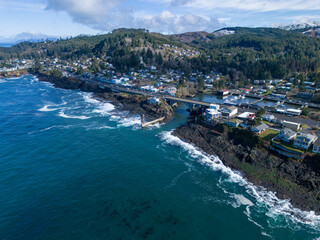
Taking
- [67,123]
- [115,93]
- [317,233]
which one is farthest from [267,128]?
[115,93]

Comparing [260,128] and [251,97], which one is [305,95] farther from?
[260,128]

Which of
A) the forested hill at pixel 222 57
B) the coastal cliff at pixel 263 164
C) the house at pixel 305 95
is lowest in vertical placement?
the coastal cliff at pixel 263 164

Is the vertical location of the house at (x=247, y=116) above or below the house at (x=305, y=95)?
below

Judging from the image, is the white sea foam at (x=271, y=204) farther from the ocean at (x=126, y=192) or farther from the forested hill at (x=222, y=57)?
the forested hill at (x=222, y=57)

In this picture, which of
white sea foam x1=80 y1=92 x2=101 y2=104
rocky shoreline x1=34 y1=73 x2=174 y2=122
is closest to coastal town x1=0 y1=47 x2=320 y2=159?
rocky shoreline x1=34 y1=73 x2=174 y2=122

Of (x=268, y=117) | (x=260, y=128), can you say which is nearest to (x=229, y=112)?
(x=268, y=117)

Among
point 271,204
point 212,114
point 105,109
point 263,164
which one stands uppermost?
point 212,114

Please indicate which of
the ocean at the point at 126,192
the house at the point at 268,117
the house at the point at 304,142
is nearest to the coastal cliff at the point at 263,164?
the ocean at the point at 126,192
